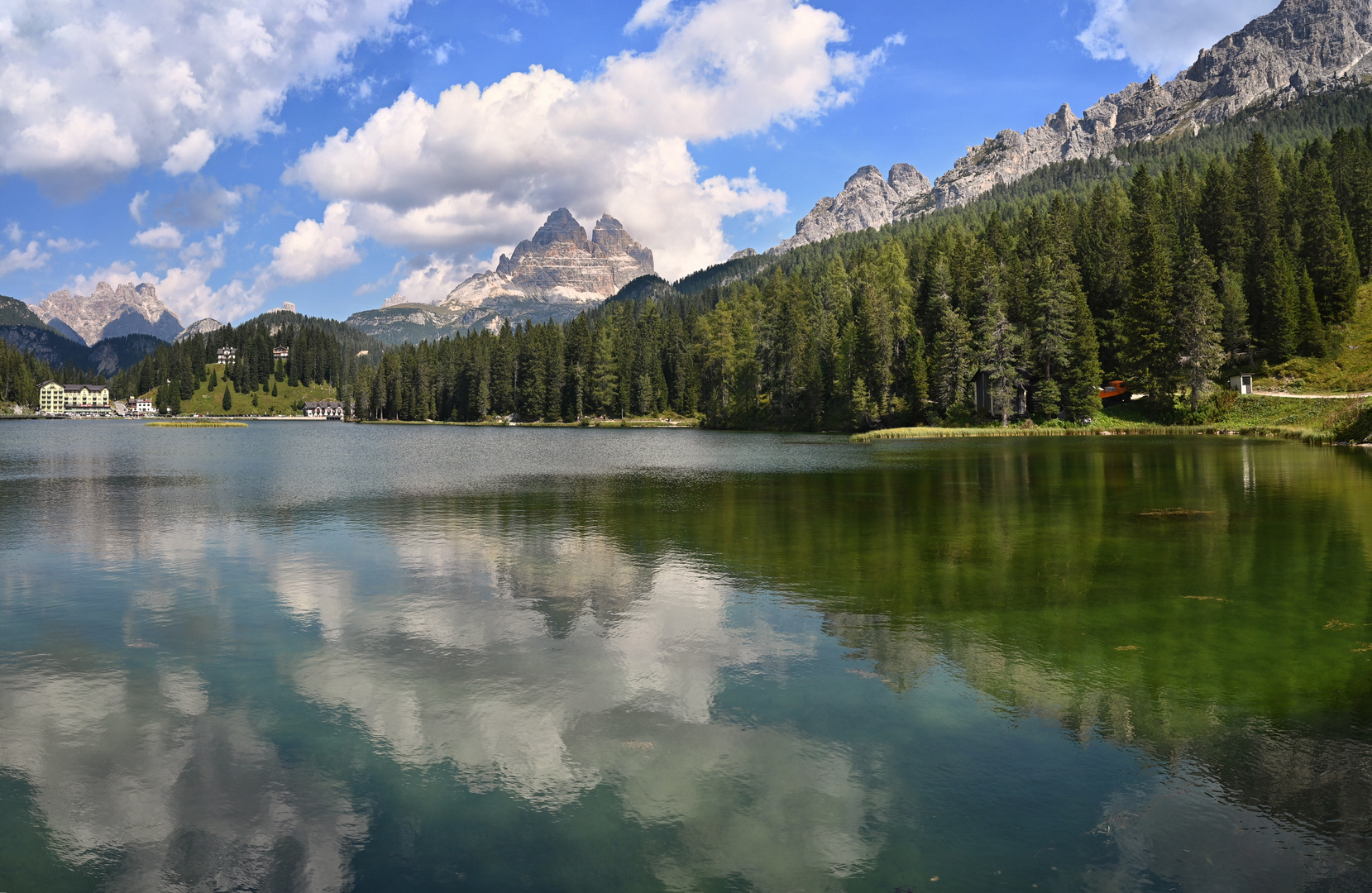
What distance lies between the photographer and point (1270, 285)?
108m

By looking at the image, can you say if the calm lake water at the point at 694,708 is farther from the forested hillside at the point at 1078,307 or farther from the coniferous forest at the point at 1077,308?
the forested hillside at the point at 1078,307

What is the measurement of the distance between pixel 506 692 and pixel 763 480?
125ft

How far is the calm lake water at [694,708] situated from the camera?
8.73 m

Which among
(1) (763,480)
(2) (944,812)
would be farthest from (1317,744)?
(1) (763,480)

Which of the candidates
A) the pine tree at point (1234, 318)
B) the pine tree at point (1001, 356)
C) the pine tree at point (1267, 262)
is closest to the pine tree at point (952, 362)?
the pine tree at point (1001, 356)

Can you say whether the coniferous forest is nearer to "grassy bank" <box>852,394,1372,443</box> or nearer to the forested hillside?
the forested hillside

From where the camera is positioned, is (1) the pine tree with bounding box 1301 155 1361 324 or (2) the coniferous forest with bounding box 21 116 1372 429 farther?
(1) the pine tree with bounding box 1301 155 1361 324

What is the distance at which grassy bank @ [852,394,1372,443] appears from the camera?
71312mm

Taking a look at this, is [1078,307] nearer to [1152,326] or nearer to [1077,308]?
[1077,308]

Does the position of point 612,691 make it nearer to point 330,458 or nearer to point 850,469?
point 850,469

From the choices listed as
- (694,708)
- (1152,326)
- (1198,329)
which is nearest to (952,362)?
(1152,326)

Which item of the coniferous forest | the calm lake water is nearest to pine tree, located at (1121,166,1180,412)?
the coniferous forest

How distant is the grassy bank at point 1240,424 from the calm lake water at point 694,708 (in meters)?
52.7

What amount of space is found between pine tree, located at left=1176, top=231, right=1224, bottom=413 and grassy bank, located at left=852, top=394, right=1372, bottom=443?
13.7 feet
